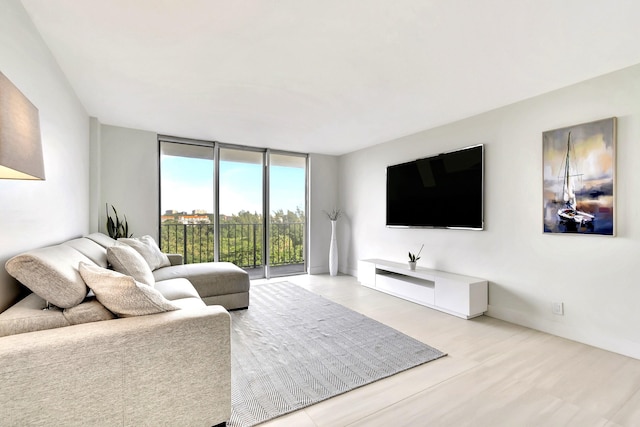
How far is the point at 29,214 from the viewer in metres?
1.82

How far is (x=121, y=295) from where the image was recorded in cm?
147

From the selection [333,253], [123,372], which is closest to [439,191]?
[333,253]

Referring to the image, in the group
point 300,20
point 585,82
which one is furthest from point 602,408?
point 300,20

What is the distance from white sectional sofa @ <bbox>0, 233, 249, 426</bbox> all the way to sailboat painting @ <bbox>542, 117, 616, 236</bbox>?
3.09m

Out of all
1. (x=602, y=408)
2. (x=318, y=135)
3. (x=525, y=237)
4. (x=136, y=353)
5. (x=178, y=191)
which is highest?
(x=318, y=135)

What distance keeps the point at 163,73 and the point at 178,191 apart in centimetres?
247

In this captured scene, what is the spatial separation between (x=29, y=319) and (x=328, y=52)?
2303 mm

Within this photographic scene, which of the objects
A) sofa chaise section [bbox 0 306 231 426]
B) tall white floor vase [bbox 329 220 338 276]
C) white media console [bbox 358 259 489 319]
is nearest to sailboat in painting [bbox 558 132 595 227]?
white media console [bbox 358 259 489 319]

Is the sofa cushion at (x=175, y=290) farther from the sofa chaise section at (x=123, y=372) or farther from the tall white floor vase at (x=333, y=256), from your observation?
the tall white floor vase at (x=333, y=256)

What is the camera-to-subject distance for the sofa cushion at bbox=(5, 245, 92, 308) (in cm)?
134

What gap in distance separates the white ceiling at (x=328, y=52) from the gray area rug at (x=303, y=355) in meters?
2.33

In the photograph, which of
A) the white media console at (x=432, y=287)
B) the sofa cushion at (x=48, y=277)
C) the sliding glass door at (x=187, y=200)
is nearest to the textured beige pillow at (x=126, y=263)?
the sofa cushion at (x=48, y=277)

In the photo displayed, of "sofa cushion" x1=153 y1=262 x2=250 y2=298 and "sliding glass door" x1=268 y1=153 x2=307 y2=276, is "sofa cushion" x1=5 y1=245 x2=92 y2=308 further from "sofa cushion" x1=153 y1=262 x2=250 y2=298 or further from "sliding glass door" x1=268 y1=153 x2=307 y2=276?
"sliding glass door" x1=268 y1=153 x2=307 y2=276

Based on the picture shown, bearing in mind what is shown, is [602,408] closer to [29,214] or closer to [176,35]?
[176,35]
